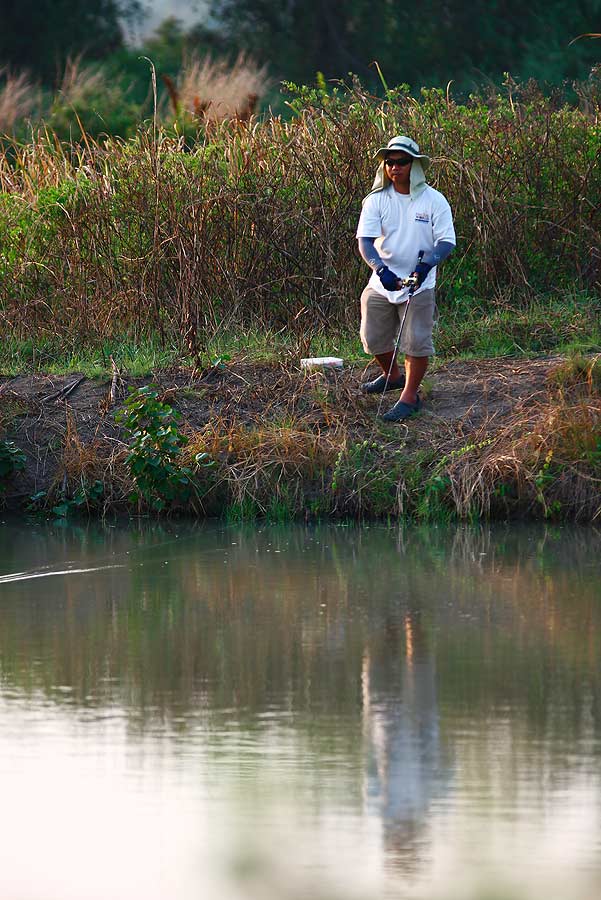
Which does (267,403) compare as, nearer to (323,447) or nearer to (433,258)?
(323,447)

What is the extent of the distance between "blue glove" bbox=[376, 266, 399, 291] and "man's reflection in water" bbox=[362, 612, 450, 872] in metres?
3.52

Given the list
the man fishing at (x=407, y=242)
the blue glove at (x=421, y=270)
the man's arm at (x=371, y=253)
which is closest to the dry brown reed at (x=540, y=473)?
the man fishing at (x=407, y=242)

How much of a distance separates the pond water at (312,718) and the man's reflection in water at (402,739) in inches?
0.5

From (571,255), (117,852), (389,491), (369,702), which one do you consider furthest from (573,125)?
(117,852)

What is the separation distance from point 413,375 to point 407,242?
893mm

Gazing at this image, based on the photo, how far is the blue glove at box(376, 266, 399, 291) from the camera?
34.0 feet

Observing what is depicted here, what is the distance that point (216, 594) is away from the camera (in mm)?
8227

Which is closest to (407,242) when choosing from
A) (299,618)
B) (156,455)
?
(156,455)

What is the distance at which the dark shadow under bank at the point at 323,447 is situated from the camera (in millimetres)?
10000

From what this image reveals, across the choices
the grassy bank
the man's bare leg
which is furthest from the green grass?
the man's bare leg

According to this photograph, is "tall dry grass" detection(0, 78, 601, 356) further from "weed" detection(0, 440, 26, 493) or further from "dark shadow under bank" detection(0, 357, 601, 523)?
"weed" detection(0, 440, 26, 493)

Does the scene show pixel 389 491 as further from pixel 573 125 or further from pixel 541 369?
pixel 573 125

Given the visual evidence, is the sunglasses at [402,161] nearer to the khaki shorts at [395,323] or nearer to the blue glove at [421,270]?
the blue glove at [421,270]

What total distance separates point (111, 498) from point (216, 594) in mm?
2694
